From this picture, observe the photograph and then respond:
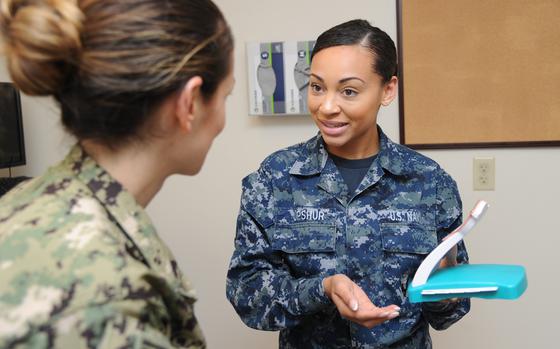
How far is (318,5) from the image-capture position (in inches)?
77.5

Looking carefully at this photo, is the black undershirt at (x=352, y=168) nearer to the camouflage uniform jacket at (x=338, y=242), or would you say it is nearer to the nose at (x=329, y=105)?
the camouflage uniform jacket at (x=338, y=242)

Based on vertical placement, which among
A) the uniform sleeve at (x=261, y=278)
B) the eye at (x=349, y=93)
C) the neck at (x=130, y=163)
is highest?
the eye at (x=349, y=93)

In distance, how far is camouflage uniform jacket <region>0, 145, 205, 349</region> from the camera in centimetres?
56

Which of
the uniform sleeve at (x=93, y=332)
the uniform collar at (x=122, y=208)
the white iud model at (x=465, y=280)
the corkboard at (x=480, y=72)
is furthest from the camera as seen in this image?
the corkboard at (x=480, y=72)

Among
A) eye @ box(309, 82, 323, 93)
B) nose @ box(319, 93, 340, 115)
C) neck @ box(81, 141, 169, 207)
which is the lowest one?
neck @ box(81, 141, 169, 207)

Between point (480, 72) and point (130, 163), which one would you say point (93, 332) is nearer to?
point (130, 163)

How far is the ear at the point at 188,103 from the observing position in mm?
708

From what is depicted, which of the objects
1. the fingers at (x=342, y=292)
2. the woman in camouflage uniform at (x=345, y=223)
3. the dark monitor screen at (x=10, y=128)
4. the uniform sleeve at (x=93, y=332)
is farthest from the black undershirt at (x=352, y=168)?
the dark monitor screen at (x=10, y=128)

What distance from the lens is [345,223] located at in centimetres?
123

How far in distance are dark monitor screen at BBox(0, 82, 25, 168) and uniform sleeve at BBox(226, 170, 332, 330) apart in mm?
1066

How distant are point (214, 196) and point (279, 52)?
594 mm

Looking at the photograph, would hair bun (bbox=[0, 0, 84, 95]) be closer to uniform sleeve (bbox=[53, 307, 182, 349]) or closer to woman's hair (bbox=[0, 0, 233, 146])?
woman's hair (bbox=[0, 0, 233, 146])

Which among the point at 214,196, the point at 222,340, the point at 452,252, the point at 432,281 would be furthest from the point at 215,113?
→ the point at 222,340

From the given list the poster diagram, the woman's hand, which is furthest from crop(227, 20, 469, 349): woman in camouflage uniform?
the poster diagram
